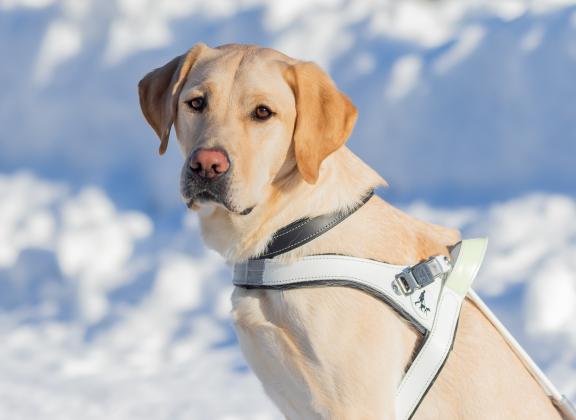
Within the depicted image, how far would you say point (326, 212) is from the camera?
276 cm

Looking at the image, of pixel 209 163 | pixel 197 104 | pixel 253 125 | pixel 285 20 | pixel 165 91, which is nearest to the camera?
pixel 209 163

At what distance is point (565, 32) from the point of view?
21.1ft

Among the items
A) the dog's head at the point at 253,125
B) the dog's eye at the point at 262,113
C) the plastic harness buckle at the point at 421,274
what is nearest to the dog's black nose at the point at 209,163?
the dog's head at the point at 253,125

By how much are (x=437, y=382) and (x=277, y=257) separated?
64 centimetres

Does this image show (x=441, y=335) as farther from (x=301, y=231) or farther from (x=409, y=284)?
(x=301, y=231)

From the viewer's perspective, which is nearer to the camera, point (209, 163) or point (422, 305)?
point (209, 163)

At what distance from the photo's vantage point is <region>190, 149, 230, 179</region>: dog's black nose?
8.67ft

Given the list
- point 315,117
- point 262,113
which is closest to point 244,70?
point 262,113

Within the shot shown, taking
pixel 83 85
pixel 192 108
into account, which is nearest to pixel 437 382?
pixel 192 108

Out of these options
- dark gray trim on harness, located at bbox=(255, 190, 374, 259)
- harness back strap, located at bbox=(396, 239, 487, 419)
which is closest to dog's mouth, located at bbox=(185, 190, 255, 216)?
dark gray trim on harness, located at bbox=(255, 190, 374, 259)

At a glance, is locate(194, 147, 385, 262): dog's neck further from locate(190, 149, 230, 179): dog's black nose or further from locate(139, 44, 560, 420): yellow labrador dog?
locate(190, 149, 230, 179): dog's black nose

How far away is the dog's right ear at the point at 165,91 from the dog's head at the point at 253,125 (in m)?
0.06

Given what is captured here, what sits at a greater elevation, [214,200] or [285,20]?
[285,20]

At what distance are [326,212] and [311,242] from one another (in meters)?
0.10
